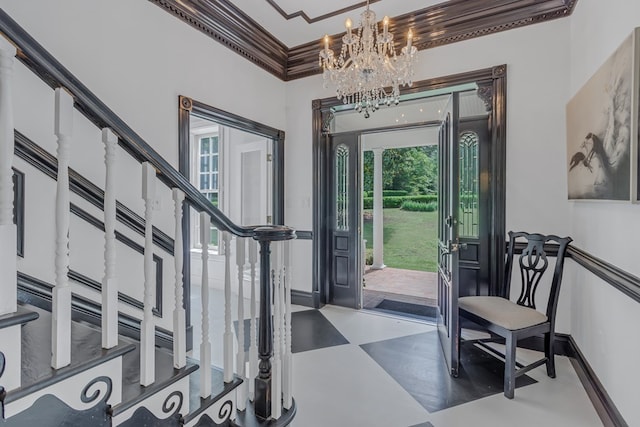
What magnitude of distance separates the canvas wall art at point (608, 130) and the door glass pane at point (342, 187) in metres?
2.21

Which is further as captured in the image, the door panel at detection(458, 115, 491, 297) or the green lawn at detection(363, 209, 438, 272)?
the green lawn at detection(363, 209, 438, 272)

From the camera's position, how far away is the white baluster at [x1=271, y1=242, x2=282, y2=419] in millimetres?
1629

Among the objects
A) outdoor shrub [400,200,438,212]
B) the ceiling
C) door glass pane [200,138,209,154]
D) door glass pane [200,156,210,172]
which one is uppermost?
the ceiling

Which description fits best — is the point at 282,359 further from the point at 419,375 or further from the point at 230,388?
the point at 419,375

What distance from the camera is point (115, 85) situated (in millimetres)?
2244

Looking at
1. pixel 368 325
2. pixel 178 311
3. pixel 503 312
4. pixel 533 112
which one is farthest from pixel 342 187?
pixel 178 311

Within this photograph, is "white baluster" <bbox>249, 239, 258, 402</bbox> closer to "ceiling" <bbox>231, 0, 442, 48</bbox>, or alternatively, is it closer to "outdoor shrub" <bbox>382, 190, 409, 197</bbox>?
"ceiling" <bbox>231, 0, 442, 48</bbox>

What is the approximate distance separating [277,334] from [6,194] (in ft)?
4.05

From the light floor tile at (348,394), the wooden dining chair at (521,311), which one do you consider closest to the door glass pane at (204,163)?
the light floor tile at (348,394)

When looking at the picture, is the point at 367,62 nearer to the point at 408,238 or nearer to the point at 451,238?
the point at 451,238

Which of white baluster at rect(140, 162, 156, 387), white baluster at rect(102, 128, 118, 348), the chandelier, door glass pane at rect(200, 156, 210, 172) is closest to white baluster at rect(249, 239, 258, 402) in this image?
white baluster at rect(140, 162, 156, 387)

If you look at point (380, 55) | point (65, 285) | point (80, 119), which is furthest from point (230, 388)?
point (380, 55)

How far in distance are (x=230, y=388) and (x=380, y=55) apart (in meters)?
2.43

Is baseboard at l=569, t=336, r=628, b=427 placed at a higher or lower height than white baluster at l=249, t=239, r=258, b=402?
lower
